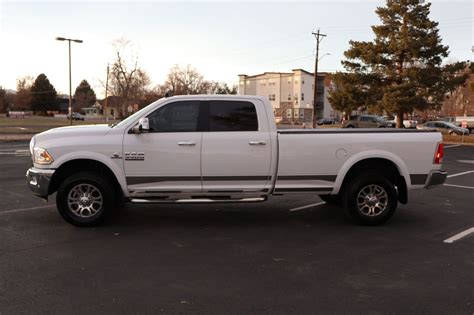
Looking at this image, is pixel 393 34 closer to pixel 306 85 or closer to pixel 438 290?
pixel 438 290

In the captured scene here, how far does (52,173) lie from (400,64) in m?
31.2

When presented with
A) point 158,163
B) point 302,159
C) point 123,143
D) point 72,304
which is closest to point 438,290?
point 302,159

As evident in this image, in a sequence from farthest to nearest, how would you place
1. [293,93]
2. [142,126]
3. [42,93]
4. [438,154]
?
[42,93] → [293,93] → [438,154] → [142,126]

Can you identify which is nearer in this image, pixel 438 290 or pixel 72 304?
pixel 72 304

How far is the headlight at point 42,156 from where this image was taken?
639cm

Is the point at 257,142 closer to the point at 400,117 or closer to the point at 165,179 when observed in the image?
the point at 165,179

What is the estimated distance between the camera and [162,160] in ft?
21.2

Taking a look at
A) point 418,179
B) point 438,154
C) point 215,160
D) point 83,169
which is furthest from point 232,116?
point 438,154

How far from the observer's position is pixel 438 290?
4.38 m

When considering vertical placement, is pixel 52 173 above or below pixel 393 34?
below

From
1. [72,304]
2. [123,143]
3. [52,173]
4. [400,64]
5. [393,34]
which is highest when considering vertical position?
[393,34]

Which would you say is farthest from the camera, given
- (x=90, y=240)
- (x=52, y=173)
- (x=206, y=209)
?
(x=206, y=209)

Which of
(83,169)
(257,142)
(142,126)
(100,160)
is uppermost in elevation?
(142,126)

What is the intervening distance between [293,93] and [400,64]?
65820 mm
